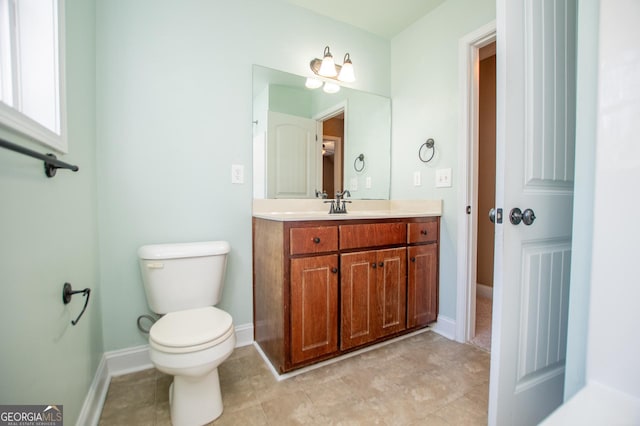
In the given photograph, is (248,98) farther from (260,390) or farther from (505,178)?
(260,390)

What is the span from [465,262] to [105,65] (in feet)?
8.20

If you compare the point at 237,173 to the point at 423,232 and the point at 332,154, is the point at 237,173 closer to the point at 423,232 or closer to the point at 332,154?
the point at 332,154

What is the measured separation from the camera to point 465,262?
1.92 m

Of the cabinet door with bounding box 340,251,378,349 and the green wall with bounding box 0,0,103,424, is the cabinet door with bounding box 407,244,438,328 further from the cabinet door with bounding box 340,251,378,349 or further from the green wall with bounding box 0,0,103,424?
the green wall with bounding box 0,0,103,424

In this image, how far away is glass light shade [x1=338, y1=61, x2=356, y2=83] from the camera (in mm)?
2164

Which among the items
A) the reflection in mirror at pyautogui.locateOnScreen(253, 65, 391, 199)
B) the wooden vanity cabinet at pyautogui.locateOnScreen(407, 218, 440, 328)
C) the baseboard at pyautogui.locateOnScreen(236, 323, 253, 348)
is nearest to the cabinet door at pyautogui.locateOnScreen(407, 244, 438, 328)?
the wooden vanity cabinet at pyautogui.locateOnScreen(407, 218, 440, 328)

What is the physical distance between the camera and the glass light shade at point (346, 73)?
2.16 m

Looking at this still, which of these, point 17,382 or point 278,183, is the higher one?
point 278,183

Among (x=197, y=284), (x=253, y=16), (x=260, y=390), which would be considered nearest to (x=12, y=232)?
(x=197, y=284)

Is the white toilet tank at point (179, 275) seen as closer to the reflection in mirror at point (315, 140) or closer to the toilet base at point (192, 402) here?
the toilet base at point (192, 402)

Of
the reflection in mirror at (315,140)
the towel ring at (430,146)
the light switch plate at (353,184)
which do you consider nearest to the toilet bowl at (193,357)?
the reflection in mirror at (315,140)

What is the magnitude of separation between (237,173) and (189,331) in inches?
39.8

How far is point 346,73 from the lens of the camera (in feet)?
7.16

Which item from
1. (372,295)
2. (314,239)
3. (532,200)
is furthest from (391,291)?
(532,200)
